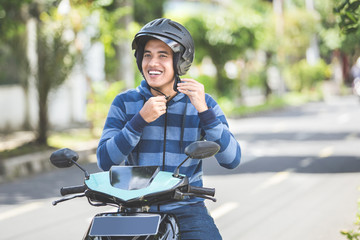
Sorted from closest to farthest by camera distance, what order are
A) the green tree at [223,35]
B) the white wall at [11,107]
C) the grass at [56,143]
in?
the grass at [56,143]
the white wall at [11,107]
the green tree at [223,35]

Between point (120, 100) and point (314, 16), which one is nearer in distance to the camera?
point (120, 100)

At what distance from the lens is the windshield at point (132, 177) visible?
2.46 m

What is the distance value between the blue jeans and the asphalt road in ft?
10.8

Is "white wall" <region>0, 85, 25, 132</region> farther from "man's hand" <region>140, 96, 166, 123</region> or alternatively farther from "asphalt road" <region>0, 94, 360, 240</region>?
"man's hand" <region>140, 96, 166, 123</region>

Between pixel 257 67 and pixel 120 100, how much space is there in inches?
Answer: 1322

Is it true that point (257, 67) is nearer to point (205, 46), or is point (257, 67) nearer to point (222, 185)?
point (205, 46)

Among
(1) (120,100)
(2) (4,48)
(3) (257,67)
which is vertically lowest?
(3) (257,67)

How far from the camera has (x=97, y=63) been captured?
73.6 ft

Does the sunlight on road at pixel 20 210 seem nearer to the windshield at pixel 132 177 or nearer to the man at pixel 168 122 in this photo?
the man at pixel 168 122

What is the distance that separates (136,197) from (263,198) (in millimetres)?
5834

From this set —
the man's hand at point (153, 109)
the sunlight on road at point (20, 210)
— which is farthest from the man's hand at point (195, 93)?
the sunlight on road at point (20, 210)

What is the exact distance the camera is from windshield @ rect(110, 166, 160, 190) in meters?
2.46

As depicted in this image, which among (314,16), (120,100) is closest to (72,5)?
(120,100)

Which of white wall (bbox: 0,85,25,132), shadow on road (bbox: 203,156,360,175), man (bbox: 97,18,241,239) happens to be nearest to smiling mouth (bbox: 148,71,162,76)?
man (bbox: 97,18,241,239)
